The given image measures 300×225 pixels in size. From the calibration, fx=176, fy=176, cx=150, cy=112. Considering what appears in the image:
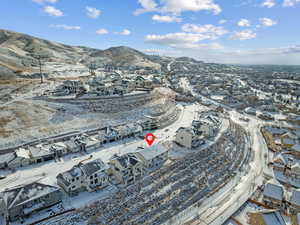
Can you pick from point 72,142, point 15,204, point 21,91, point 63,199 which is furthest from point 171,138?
point 21,91

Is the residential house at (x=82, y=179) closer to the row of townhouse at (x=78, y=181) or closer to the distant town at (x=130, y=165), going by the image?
the row of townhouse at (x=78, y=181)

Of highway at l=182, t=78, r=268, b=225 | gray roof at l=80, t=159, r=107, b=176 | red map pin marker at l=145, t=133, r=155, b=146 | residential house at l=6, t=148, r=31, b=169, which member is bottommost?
highway at l=182, t=78, r=268, b=225

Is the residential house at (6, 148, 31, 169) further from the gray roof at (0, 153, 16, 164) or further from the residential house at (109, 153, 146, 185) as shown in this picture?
the residential house at (109, 153, 146, 185)

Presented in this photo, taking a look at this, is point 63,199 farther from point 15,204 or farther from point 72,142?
point 72,142

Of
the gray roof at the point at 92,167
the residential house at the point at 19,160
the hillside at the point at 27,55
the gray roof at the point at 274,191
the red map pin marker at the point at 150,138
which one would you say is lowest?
the gray roof at the point at 274,191

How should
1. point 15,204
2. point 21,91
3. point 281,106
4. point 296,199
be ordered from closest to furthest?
point 15,204 → point 296,199 → point 21,91 → point 281,106

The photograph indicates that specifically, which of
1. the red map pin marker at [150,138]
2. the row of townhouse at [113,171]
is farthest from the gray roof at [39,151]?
the red map pin marker at [150,138]

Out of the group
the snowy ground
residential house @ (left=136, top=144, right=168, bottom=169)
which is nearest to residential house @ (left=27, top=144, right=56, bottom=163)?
the snowy ground
